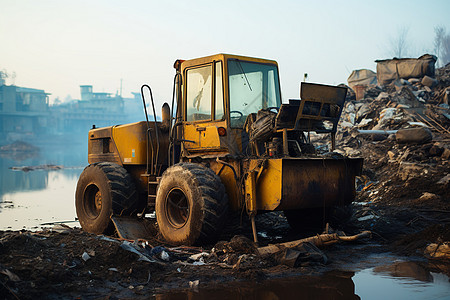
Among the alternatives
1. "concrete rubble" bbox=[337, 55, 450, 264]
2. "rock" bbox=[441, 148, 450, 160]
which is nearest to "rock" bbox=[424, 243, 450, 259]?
"concrete rubble" bbox=[337, 55, 450, 264]

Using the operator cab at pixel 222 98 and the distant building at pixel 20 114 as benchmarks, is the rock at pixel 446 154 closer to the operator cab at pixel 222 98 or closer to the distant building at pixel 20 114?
the operator cab at pixel 222 98

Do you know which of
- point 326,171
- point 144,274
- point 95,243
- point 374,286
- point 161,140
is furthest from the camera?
point 161,140

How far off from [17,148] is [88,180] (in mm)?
55157

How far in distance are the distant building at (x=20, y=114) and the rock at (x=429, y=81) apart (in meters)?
64.3

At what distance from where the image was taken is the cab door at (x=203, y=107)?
8.15 meters

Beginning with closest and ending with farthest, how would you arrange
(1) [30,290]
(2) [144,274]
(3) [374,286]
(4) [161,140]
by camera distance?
(1) [30,290] < (3) [374,286] < (2) [144,274] < (4) [161,140]

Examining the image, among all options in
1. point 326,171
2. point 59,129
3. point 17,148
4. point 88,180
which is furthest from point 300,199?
point 59,129

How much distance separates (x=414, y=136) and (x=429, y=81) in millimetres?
7662

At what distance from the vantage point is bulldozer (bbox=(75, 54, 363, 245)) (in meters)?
7.28

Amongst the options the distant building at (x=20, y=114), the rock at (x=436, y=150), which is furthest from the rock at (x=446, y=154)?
the distant building at (x=20, y=114)

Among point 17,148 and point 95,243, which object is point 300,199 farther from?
point 17,148

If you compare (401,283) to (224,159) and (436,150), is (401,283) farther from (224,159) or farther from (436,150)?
(436,150)

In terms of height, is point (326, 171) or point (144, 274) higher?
point (326, 171)

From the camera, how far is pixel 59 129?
9488cm
